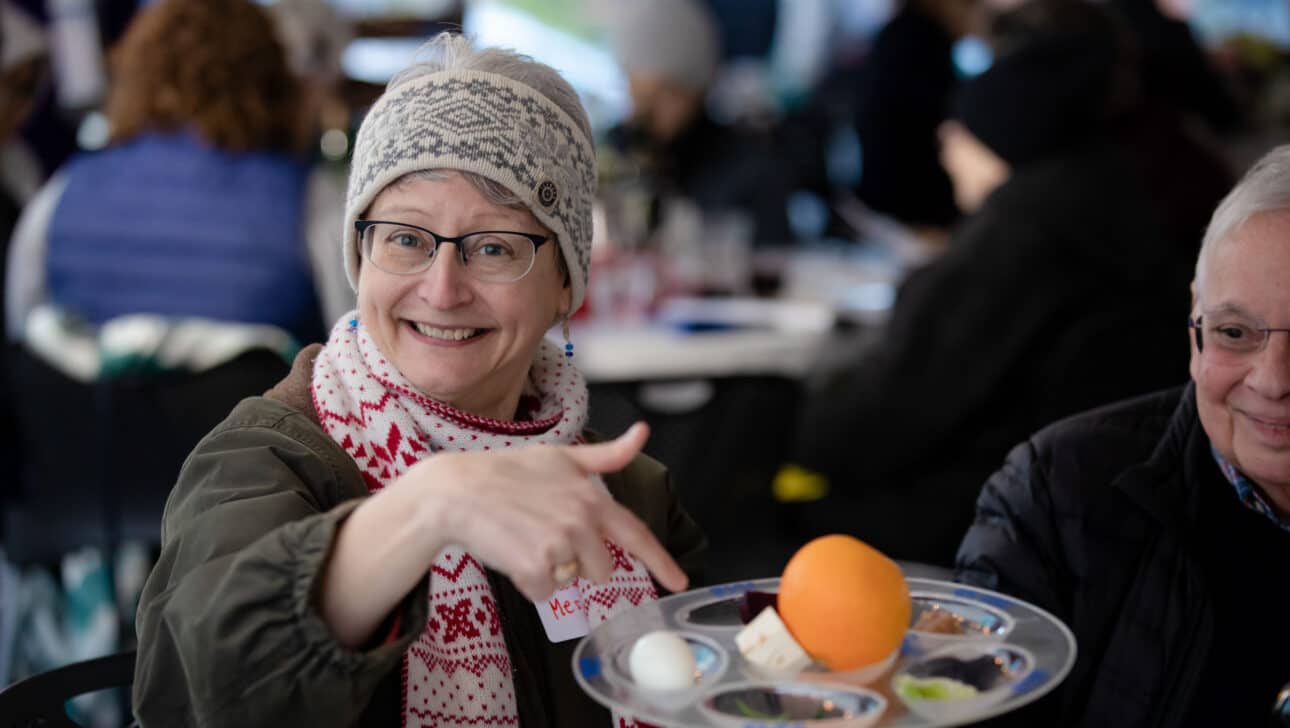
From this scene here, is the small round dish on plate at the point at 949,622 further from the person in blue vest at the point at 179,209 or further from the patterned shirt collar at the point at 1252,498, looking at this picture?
the person in blue vest at the point at 179,209

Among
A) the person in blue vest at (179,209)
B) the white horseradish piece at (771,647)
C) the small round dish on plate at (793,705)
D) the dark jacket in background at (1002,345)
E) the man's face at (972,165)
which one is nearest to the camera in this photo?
the small round dish on plate at (793,705)

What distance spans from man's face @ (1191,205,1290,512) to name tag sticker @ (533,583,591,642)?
826 millimetres

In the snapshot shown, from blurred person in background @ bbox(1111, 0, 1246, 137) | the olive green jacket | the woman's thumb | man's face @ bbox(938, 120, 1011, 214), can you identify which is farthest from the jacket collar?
blurred person in background @ bbox(1111, 0, 1246, 137)

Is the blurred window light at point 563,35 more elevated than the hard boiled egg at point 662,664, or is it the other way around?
the blurred window light at point 563,35

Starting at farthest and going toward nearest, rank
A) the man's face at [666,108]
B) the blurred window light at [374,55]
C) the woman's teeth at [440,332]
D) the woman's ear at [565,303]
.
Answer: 1. the blurred window light at [374,55]
2. the man's face at [666,108]
3. the woman's ear at [565,303]
4. the woman's teeth at [440,332]

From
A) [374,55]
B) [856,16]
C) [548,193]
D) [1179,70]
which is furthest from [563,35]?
[548,193]

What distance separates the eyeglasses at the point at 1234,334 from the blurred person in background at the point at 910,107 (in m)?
4.63

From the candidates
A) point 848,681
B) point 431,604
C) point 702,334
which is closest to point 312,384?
point 431,604

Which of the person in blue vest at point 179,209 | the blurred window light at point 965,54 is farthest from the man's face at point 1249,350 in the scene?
the blurred window light at point 965,54

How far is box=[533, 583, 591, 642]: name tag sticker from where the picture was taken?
1733mm

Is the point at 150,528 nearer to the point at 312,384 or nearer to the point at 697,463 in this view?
the point at 697,463

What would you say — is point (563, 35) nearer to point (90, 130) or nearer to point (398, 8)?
point (398, 8)

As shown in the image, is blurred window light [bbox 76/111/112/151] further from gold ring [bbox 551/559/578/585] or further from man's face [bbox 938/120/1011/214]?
gold ring [bbox 551/559/578/585]

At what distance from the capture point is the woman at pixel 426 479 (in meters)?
1.27
